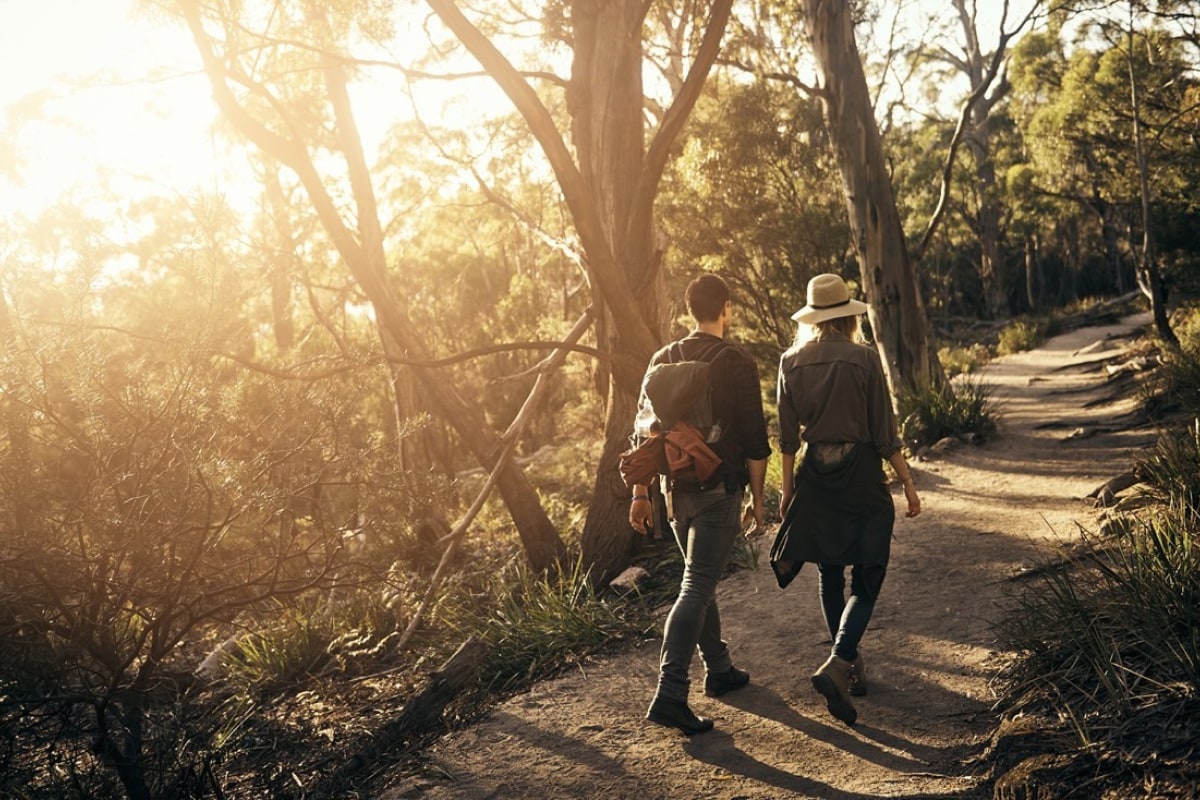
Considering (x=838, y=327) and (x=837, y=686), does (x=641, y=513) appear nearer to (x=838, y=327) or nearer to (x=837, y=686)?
(x=837, y=686)

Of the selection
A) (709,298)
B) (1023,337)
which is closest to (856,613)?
(709,298)

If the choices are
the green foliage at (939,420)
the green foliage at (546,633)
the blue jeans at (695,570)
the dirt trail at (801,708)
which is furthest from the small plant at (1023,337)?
the blue jeans at (695,570)

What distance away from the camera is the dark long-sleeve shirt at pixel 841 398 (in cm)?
461

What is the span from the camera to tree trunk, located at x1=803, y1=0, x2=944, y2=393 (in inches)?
476

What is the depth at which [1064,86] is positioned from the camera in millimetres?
23734

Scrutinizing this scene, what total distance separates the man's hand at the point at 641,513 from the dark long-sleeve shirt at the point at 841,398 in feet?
2.15

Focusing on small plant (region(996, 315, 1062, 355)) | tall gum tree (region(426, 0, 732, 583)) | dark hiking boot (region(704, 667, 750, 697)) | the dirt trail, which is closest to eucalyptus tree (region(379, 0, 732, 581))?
tall gum tree (region(426, 0, 732, 583))

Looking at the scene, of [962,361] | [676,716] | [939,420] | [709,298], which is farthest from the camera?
[962,361]

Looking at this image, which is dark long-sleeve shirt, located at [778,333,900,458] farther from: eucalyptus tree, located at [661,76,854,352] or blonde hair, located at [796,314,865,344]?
eucalyptus tree, located at [661,76,854,352]

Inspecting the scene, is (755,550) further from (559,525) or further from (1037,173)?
(1037,173)

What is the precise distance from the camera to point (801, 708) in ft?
16.0

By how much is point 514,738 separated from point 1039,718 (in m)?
2.41

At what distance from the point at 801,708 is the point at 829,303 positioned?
1.87 m

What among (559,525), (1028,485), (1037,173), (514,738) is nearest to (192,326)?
(514,738)
